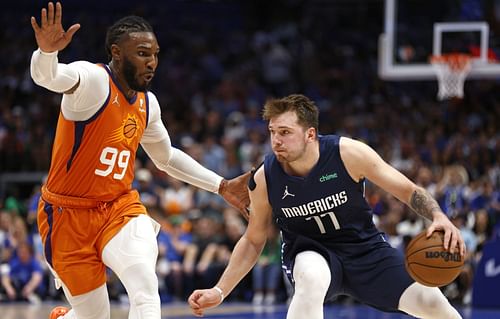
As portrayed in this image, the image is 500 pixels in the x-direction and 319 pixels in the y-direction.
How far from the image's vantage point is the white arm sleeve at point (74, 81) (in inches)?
205

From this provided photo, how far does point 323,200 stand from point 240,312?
6.33 meters

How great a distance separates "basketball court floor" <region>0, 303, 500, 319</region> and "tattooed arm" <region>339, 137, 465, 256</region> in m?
5.34

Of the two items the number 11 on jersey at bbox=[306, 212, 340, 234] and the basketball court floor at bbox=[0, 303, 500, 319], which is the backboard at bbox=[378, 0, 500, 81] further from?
the number 11 on jersey at bbox=[306, 212, 340, 234]

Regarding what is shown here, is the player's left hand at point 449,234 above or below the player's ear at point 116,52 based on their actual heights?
below

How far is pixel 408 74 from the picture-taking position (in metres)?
15.2

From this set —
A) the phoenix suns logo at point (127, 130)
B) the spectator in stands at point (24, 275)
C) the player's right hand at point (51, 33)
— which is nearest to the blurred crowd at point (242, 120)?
the spectator in stands at point (24, 275)

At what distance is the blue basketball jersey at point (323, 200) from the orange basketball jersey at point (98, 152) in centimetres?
99

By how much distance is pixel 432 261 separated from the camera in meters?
5.39

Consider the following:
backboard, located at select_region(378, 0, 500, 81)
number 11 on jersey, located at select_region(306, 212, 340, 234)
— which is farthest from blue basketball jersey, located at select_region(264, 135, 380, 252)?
backboard, located at select_region(378, 0, 500, 81)

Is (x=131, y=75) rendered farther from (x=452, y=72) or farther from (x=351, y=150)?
(x=452, y=72)

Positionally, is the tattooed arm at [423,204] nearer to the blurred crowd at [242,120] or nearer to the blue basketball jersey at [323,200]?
the blue basketball jersey at [323,200]

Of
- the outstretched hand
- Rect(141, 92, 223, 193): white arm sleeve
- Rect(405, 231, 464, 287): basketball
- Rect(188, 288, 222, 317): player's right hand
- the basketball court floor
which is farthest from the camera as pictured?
the basketball court floor

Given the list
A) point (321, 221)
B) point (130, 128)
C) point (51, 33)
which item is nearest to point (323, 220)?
point (321, 221)

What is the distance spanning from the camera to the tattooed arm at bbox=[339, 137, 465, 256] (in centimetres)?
521
